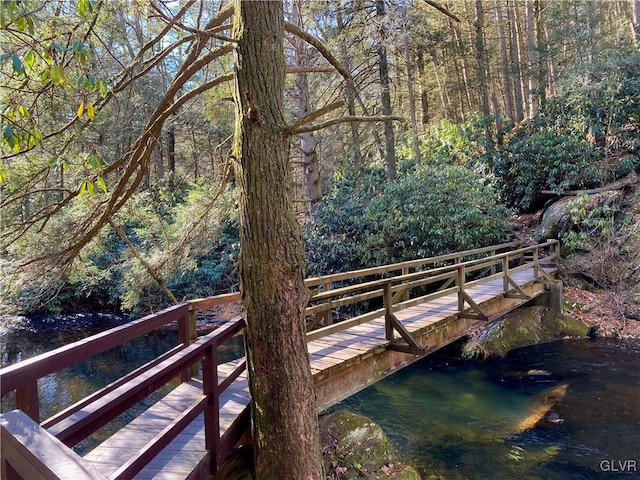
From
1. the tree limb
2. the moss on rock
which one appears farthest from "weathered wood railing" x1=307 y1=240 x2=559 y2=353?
the tree limb

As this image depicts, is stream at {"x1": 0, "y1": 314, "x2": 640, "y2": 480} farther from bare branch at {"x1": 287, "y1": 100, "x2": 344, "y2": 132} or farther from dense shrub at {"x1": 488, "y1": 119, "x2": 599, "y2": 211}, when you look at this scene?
dense shrub at {"x1": 488, "y1": 119, "x2": 599, "y2": 211}

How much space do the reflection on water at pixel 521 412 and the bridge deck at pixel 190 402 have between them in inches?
75.2

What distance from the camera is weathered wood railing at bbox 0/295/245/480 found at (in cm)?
103

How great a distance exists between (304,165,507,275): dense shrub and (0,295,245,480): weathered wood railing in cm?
785

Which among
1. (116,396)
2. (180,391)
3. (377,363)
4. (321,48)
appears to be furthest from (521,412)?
(116,396)

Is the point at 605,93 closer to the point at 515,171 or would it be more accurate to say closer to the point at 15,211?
the point at 515,171

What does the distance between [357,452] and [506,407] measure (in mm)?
3794

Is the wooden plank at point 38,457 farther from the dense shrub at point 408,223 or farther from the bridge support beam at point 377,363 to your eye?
the dense shrub at point 408,223

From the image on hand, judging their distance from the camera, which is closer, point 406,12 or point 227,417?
point 227,417

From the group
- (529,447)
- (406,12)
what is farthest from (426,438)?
(406,12)

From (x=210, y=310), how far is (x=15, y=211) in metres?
10.4

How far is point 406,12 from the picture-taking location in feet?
41.2

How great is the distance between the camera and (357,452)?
16.6ft

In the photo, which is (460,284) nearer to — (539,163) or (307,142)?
(307,142)
